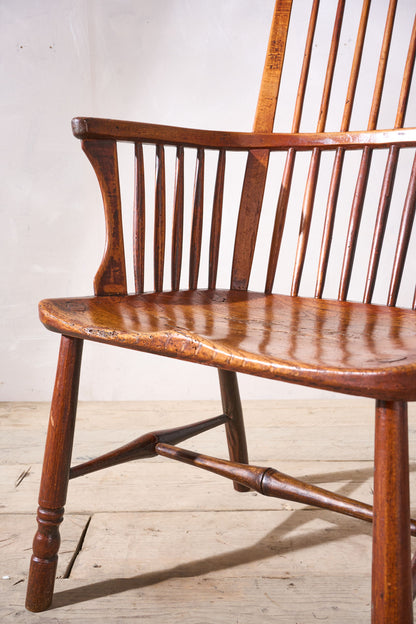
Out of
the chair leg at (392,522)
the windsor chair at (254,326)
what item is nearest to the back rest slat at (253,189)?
the windsor chair at (254,326)

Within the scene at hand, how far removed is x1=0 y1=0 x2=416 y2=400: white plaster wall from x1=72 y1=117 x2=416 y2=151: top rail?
637 mm

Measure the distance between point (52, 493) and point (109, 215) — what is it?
0.36 metres

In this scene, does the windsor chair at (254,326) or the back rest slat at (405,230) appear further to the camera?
the back rest slat at (405,230)

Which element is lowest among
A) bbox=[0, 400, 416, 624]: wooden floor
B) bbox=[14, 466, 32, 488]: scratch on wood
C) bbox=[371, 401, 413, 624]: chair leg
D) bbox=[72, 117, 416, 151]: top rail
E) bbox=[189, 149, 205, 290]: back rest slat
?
bbox=[14, 466, 32, 488]: scratch on wood

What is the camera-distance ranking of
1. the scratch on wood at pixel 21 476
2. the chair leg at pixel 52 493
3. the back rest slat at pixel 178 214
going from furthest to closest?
the scratch on wood at pixel 21 476 → the back rest slat at pixel 178 214 → the chair leg at pixel 52 493

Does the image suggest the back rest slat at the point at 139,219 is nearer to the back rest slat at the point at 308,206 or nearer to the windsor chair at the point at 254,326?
the windsor chair at the point at 254,326

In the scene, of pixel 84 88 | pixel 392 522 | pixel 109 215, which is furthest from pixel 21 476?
pixel 84 88

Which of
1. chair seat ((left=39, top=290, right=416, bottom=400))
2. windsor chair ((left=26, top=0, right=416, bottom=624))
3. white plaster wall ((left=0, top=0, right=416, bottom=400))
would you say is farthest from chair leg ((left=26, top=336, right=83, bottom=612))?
white plaster wall ((left=0, top=0, right=416, bottom=400))

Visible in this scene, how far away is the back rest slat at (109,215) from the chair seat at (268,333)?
0.08 ft

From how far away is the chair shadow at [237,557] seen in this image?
76cm

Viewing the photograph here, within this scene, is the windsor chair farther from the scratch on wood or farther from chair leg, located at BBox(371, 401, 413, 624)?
the scratch on wood

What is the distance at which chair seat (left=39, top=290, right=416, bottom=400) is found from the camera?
0.43 meters

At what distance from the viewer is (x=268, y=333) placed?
572mm

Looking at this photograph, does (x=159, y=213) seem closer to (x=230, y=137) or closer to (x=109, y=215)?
(x=109, y=215)
